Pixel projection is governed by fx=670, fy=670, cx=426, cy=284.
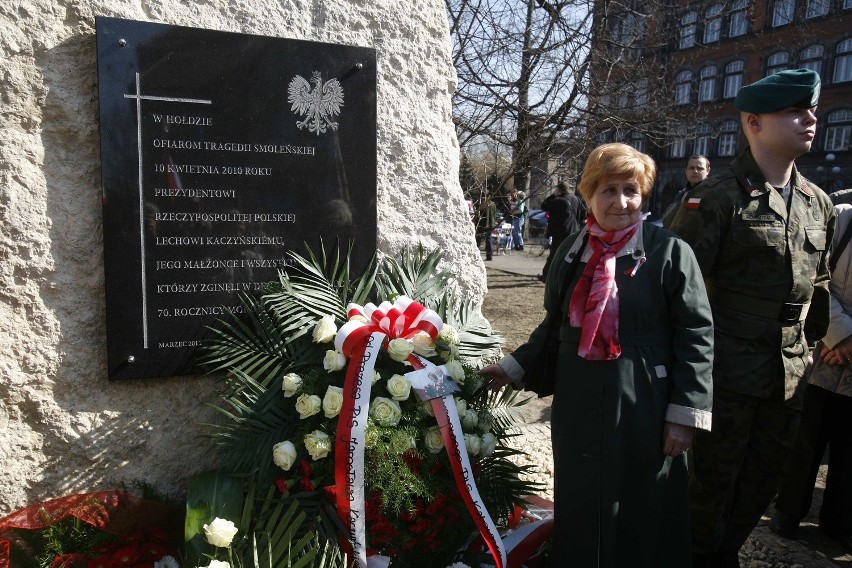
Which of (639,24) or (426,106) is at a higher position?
(639,24)

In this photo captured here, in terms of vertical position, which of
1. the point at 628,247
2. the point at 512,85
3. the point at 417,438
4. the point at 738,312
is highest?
the point at 512,85

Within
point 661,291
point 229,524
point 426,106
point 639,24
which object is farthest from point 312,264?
point 639,24

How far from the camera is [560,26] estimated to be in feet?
18.9

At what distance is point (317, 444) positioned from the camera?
214cm

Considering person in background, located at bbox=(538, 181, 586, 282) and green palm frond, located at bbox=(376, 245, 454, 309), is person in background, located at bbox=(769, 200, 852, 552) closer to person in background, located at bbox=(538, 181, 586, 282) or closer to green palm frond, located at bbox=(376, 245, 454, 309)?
green palm frond, located at bbox=(376, 245, 454, 309)

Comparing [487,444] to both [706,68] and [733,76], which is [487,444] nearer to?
[706,68]

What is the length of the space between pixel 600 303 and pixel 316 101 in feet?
4.43

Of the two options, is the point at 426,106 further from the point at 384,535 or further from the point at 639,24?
the point at 639,24

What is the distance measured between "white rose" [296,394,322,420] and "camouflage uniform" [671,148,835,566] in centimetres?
147

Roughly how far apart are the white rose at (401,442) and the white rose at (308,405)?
0.27 meters

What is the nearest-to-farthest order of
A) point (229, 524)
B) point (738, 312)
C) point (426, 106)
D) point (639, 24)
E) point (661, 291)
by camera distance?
point (229, 524) < point (661, 291) < point (738, 312) < point (426, 106) < point (639, 24)

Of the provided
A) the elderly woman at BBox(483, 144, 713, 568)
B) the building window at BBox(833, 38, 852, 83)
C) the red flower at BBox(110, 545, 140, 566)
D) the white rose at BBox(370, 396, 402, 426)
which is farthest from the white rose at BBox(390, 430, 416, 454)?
the building window at BBox(833, 38, 852, 83)

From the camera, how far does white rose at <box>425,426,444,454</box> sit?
224 centimetres

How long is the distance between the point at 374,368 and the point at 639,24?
589 centimetres
